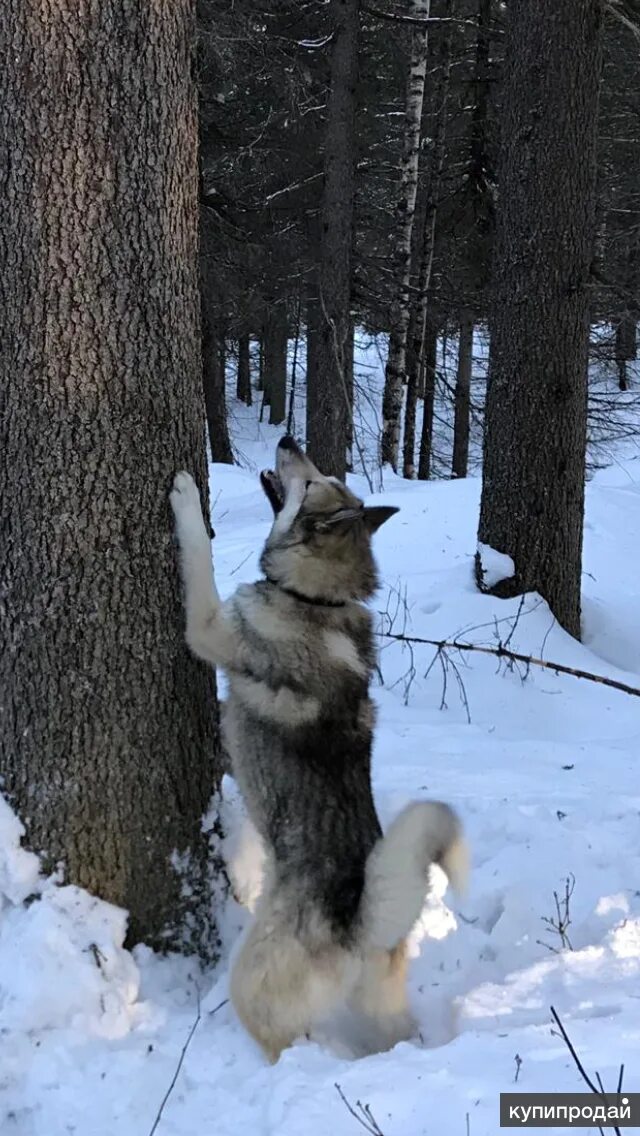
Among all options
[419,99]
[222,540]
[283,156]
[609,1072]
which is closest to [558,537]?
[222,540]

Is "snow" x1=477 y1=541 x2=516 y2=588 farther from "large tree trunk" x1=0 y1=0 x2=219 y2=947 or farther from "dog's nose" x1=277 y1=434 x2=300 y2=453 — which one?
"large tree trunk" x1=0 y1=0 x2=219 y2=947

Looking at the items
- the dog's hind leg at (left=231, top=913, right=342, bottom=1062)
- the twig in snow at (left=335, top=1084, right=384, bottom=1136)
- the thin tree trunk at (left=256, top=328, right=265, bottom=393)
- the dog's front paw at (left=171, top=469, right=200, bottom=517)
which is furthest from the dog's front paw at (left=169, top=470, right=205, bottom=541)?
the thin tree trunk at (left=256, top=328, right=265, bottom=393)

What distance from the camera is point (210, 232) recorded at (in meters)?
12.5

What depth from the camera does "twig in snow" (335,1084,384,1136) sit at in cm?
211

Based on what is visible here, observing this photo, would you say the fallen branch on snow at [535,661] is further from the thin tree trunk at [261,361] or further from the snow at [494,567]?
the thin tree trunk at [261,361]

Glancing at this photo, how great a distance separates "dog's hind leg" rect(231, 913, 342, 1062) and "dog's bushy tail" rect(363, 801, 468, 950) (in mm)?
198

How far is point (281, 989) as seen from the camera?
272 centimetres

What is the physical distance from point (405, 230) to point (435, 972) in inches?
497

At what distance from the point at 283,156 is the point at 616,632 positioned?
1089cm

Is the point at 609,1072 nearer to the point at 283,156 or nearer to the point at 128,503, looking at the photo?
the point at 128,503

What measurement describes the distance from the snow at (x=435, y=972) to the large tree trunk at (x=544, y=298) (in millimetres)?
1353

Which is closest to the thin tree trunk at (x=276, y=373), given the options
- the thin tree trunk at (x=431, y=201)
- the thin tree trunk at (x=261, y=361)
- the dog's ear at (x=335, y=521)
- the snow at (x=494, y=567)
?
the thin tree trunk at (x=261, y=361)

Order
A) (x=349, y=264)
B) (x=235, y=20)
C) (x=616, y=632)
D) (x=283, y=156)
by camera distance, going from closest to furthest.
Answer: (x=616, y=632), (x=235, y=20), (x=349, y=264), (x=283, y=156)

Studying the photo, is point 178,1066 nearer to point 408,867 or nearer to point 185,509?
point 408,867
